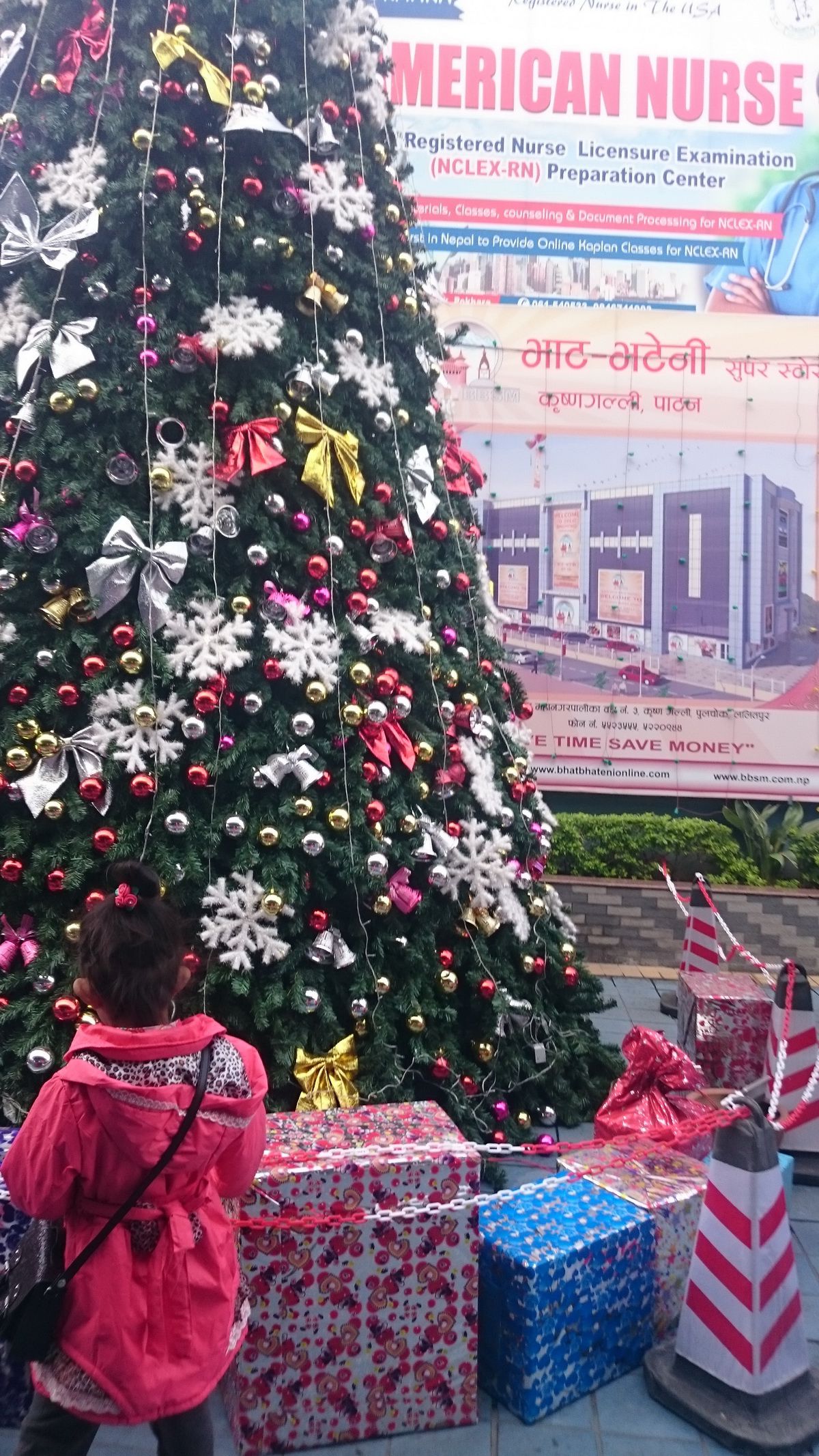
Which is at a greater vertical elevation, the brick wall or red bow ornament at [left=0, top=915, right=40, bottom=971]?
red bow ornament at [left=0, top=915, right=40, bottom=971]

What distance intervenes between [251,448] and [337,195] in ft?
3.50

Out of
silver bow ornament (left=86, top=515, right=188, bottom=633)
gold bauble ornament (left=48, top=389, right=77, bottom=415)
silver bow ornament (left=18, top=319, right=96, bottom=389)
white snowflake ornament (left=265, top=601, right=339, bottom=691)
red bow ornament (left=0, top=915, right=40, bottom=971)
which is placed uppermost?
silver bow ornament (left=18, top=319, right=96, bottom=389)

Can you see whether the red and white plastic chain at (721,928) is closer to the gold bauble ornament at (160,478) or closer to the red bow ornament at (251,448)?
the red bow ornament at (251,448)

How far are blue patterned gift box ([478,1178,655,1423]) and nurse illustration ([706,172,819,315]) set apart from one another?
8.27 m

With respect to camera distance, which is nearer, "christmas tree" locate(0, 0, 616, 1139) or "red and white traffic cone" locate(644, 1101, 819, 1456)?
"red and white traffic cone" locate(644, 1101, 819, 1456)

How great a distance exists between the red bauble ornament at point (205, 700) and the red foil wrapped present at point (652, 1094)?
2.06 metres

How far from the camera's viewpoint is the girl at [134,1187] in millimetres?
1843

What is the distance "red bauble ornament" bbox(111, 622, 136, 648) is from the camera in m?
3.42

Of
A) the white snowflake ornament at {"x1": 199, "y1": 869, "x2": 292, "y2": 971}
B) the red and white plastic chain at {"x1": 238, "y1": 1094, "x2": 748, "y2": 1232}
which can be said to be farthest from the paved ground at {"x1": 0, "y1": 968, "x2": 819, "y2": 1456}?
the white snowflake ornament at {"x1": 199, "y1": 869, "x2": 292, "y2": 971}

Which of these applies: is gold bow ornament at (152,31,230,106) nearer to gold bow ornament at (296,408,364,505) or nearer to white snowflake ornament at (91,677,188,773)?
gold bow ornament at (296,408,364,505)

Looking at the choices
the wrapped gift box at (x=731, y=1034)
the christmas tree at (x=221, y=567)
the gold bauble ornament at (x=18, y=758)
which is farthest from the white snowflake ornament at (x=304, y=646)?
the wrapped gift box at (x=731, y=1034)

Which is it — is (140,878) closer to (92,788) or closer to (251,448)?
(92,788)

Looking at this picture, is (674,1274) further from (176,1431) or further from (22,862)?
(22,862)

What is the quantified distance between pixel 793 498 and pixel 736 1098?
7.25 metres
